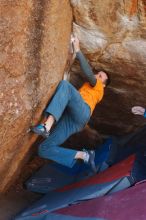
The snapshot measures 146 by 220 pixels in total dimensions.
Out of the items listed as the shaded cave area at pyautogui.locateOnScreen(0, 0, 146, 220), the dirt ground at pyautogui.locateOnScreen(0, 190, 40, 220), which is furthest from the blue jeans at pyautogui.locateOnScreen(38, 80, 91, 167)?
the dirt ground at pyautogui.locateOnScreen(0, 190, 40, 220)

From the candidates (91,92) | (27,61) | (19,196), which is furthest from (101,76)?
(19,196)

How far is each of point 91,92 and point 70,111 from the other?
35 centimetres

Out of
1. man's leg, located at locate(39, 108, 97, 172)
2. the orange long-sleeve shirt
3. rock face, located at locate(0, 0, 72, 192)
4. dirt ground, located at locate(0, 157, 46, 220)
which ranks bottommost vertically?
dirt ground, located at locate(0, 157, 46, 220)

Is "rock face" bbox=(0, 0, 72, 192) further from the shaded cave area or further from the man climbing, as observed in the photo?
the man climbing

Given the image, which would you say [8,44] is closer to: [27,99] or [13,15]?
[13,15]

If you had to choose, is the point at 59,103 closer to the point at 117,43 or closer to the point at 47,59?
the point at 47,59

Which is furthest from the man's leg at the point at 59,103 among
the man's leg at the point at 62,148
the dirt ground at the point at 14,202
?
the dirt ground at the point at 14,202

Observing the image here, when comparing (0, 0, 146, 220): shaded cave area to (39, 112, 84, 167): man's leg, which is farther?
(39, 112, 84, 167): man's leg

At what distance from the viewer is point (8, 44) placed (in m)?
2.90

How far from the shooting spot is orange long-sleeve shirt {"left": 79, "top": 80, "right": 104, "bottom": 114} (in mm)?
4000

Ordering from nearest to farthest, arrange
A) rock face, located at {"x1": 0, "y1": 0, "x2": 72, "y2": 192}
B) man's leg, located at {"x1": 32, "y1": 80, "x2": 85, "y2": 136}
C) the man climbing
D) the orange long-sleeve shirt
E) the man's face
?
1. rock face, located at {"x1": 0, "y1": 0, "x2": 72, "y2": 192}
2. man's leg, located at {"x1": 32, "y1": 80, "x2": 85, "y2": 136}
3. the man climbing
4. the orange long-sleeve shirt
5. the man's face

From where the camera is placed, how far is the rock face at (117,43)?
137 inches

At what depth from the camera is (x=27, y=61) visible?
316 cm

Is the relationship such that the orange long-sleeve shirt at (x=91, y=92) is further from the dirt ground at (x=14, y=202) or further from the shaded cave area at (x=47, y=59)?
the dirt ground at (x=14, y=202)
